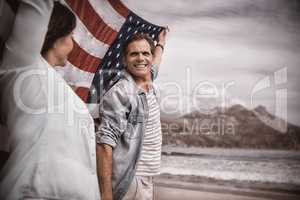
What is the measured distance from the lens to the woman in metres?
2.37

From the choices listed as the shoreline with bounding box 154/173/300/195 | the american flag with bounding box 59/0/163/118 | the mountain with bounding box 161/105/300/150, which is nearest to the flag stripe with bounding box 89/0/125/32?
the american flag with bounding box 59/0/163/118

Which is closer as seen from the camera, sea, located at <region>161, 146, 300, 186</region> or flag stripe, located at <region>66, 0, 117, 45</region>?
sea, located at <region>161, 146, 300, 186</region>

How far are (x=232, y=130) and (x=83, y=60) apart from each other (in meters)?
0.92

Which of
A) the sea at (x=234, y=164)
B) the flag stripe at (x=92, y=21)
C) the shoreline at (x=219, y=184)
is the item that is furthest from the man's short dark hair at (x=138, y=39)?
the shoreline at (x=219, y=184)

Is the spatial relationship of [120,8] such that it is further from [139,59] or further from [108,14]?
[139,59]

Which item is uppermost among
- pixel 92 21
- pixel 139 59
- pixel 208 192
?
pixel 92 21

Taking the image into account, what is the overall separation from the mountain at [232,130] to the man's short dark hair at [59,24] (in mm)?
744

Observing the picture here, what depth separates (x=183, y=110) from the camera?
2.48 m

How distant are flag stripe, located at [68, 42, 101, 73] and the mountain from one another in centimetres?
50

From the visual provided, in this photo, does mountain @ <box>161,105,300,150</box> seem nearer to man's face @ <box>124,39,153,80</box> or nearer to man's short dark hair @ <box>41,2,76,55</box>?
man's face @ <box>124,39,153,80</box>

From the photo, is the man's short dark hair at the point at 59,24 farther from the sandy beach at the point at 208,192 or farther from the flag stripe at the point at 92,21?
the sandy beach at the point at 208,192

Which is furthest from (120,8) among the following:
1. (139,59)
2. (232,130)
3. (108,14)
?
(232,130)

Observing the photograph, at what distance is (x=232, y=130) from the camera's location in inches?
94.5

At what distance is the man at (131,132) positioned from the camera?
238 centimetres
